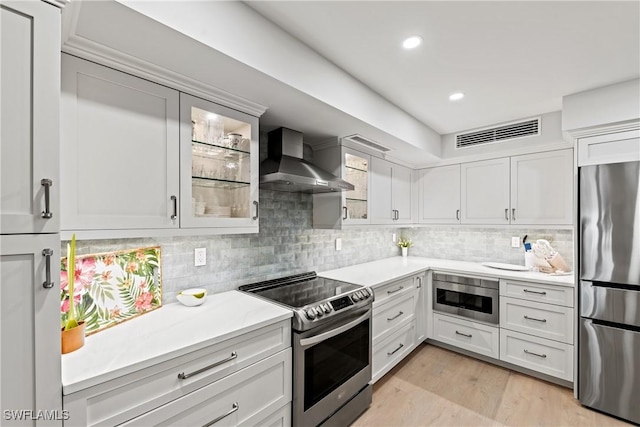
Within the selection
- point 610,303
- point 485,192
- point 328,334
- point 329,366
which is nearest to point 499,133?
point 485,192

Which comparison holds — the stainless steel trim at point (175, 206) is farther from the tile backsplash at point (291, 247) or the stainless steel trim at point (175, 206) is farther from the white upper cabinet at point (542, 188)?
the white upper cabinet at point (542, 188)

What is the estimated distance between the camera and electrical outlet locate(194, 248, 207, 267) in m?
Result: 1.95

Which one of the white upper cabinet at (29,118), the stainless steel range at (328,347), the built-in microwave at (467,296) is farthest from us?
the built-in microwave at (467,296)

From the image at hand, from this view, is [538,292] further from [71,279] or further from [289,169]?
[71,279]

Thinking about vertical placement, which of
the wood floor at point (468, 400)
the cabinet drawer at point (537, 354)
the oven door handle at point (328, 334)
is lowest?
the wood floor at point (468, 400)

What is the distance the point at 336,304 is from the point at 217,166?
118cm

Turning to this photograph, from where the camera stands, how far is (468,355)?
3.05 meters

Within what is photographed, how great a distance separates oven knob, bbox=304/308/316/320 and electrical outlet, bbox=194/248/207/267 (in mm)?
823

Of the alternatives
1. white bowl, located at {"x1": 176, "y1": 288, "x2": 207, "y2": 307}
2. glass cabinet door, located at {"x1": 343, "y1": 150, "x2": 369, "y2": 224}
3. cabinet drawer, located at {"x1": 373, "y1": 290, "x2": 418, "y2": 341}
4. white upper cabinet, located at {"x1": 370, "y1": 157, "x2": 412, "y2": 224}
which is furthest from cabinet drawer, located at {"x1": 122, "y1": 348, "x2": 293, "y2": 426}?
white upper cabinet, located at {"x1": 370, "y1": 157, "x2": 412, "y2": 224}

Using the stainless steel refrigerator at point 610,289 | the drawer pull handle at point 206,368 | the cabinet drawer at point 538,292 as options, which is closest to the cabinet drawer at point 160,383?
the drawer pull handle at point 206,368

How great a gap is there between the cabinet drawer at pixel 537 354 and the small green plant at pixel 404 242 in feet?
5.01

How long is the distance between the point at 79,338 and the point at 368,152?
260cm

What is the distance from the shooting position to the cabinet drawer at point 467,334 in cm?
284

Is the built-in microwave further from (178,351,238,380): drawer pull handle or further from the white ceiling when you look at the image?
(178,351,238,380): drawer pull handle
